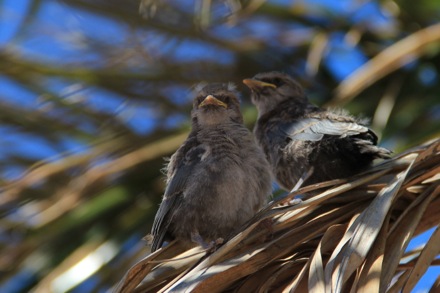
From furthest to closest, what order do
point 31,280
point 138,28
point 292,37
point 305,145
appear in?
point 292,37 → point 138,28 → point 31,280 → point 305,145

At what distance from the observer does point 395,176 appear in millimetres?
2875

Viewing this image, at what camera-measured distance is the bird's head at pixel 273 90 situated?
4.80m

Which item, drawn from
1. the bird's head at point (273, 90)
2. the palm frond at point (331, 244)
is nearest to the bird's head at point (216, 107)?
the bird's head at point (273, 90)

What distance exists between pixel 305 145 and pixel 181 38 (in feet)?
4.53

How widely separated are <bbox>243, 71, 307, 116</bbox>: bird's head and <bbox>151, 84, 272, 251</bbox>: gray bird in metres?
1.10

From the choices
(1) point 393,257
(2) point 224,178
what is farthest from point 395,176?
(2) point 224,178

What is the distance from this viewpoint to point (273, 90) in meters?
4.85

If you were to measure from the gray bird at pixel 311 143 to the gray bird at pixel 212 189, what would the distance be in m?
0.24

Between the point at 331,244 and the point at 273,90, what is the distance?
227cm

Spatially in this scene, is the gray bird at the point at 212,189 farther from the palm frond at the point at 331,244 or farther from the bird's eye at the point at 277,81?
the bird's eye at the point at 277,81

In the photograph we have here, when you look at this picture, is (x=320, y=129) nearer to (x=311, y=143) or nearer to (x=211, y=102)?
(x=311, y=143)

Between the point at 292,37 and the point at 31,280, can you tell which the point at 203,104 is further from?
the point at 292,37

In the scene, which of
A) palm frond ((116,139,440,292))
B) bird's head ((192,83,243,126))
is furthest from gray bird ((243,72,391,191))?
palm frond ((116,139,440,292))

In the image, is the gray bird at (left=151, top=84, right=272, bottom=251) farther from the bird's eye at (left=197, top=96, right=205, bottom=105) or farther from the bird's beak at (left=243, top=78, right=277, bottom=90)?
the bird's beak at (left=243, top=78, right=277, bottom=90)
